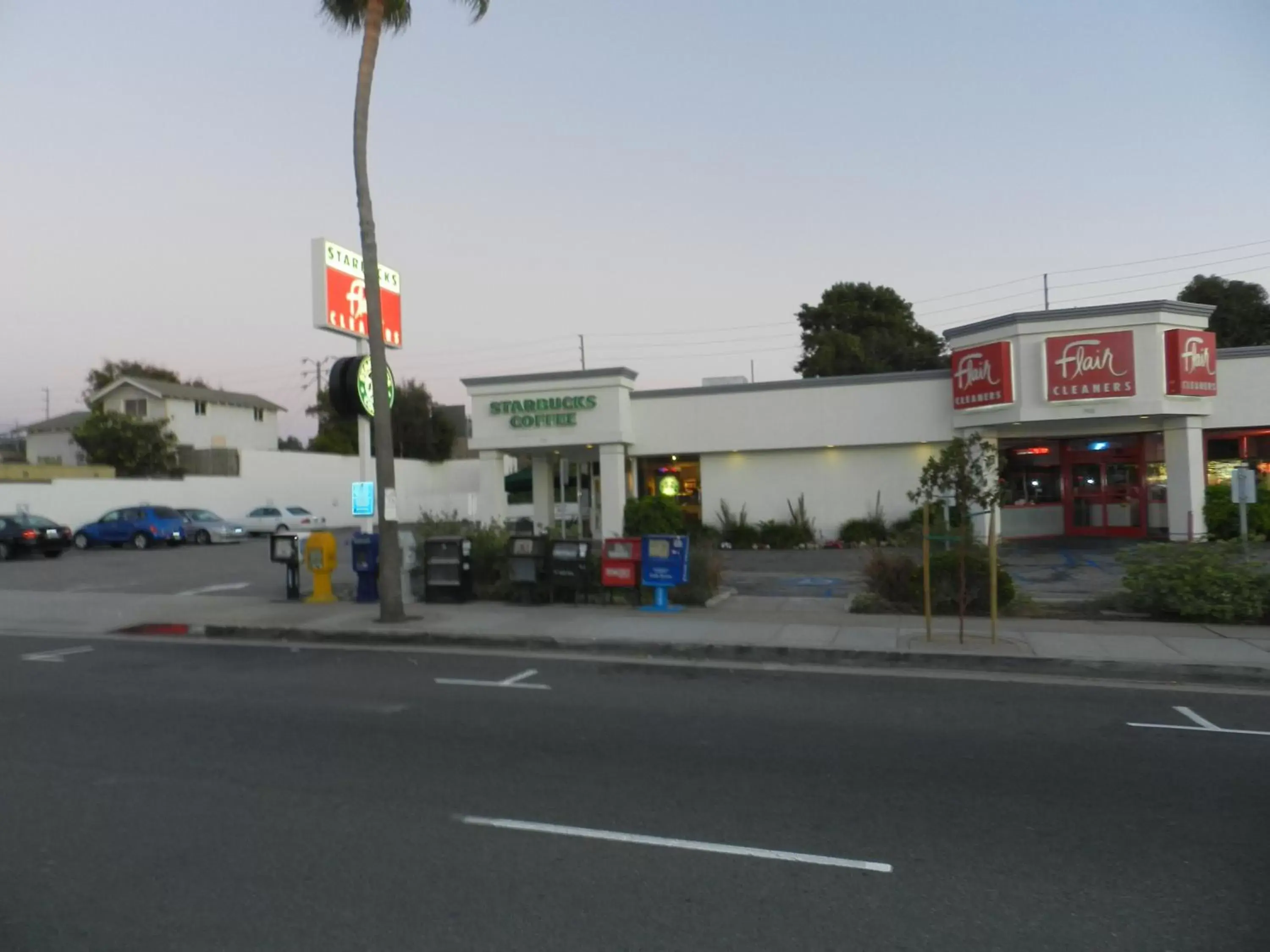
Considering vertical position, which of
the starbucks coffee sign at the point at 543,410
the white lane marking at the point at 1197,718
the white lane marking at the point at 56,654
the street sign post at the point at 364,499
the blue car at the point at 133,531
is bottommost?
the white lane marking at the point at 1197,718

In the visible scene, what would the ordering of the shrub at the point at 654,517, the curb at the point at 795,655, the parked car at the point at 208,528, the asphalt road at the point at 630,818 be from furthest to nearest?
the parked car at the point at 208,528
the shrub at the point at 654,517
the curb at the point at 795,655
the asphalt road at the point at 630,818

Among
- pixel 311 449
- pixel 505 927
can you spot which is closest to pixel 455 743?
pixel 505 927

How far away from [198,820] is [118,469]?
152 feet

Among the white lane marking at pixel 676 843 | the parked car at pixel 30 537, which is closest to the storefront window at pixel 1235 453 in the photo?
the white lane marking at pixel 676 843

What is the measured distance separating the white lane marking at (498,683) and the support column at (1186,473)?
18.5 metres

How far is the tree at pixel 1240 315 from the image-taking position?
4934 centimetres

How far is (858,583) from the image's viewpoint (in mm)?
18484

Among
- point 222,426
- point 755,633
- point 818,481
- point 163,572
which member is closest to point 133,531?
point 163,572

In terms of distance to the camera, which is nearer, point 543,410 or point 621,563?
point 621,563

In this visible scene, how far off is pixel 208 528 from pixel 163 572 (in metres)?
13.2

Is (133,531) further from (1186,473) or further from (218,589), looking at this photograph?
(1186,473)

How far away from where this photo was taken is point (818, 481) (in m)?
27.8

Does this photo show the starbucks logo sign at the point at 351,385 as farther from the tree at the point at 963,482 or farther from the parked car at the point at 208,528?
the parked car at the point at 208,528

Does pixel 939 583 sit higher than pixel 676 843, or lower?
higher
